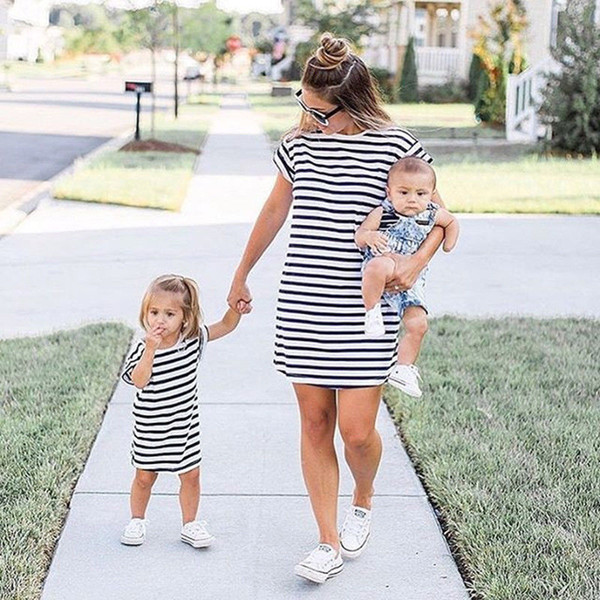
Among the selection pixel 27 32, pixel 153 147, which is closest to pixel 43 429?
pixel 153 147

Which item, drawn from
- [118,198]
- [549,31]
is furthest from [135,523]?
[549,31]

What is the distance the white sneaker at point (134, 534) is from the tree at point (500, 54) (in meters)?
22.8

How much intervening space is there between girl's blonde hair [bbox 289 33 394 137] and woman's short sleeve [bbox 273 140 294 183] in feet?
0.55

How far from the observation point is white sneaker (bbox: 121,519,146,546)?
13.1ft

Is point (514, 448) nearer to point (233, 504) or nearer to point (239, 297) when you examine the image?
point (233, 504)

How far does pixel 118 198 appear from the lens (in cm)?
1296

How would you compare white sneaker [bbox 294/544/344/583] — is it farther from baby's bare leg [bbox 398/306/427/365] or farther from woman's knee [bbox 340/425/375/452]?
baby's bare leg [bbox 398/306/427/365]

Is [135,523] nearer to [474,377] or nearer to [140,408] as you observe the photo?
[140,408]

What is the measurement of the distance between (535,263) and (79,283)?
12.4 feet

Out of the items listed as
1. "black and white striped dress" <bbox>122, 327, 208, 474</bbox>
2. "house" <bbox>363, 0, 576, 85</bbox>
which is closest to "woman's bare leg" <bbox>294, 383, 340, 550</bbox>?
"black and white striped dress" <bbox>122, 327, 208, 474</bbox>

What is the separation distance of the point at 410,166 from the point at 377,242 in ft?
0.83

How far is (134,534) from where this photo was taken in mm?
3996

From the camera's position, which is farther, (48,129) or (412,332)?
(48,129)

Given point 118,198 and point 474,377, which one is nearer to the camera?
point 474,377
